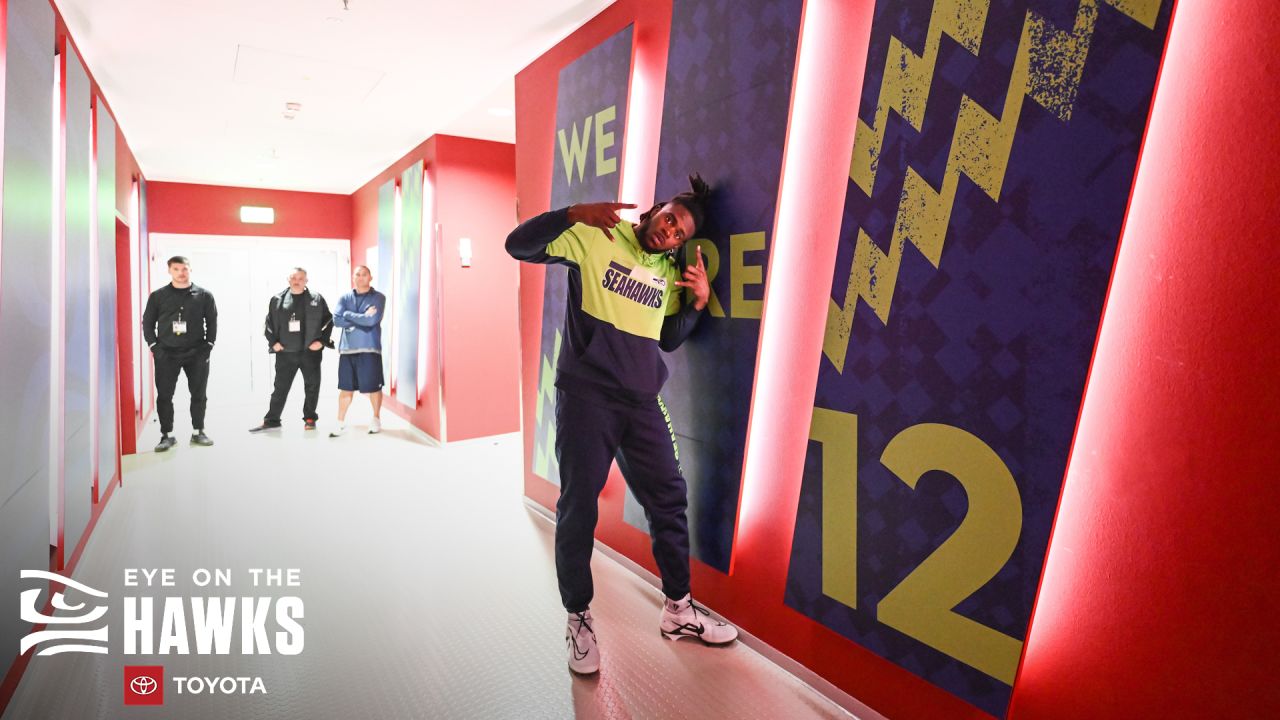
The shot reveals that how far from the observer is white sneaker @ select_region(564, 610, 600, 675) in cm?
208

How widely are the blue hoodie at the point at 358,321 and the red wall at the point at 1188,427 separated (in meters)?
5.61

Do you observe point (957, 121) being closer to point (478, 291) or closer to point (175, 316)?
point (478, 291)

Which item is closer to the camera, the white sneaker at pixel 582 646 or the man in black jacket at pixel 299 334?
the white sneaker at pixel 582 646

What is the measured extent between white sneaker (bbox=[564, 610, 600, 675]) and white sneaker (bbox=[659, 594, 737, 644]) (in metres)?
0.29

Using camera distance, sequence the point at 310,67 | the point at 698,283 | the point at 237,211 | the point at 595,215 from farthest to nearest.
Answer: the point at 237,211
the point at 310,67
the point at 698,283
the point at 595,215

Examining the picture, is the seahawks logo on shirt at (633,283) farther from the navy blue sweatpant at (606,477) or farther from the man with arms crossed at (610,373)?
A: the navy blue sweatpant at (606,477)

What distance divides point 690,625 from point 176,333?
4.78m

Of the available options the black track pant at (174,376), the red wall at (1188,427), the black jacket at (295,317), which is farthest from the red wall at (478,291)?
the red wall at (1188,427)

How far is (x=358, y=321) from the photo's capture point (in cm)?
585

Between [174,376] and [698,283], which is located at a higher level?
[698,283]

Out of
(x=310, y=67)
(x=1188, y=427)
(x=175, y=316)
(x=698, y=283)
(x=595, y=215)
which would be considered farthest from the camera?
(x=175, y=316)

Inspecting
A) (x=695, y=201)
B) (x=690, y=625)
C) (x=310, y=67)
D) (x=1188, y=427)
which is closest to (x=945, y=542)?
(x=1188, y=427)

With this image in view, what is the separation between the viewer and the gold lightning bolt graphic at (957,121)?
4.56 feet

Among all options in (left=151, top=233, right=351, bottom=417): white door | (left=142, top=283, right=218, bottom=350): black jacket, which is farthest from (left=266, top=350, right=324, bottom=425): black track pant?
(left=151, top=233, right=351, bottom=417): white door
